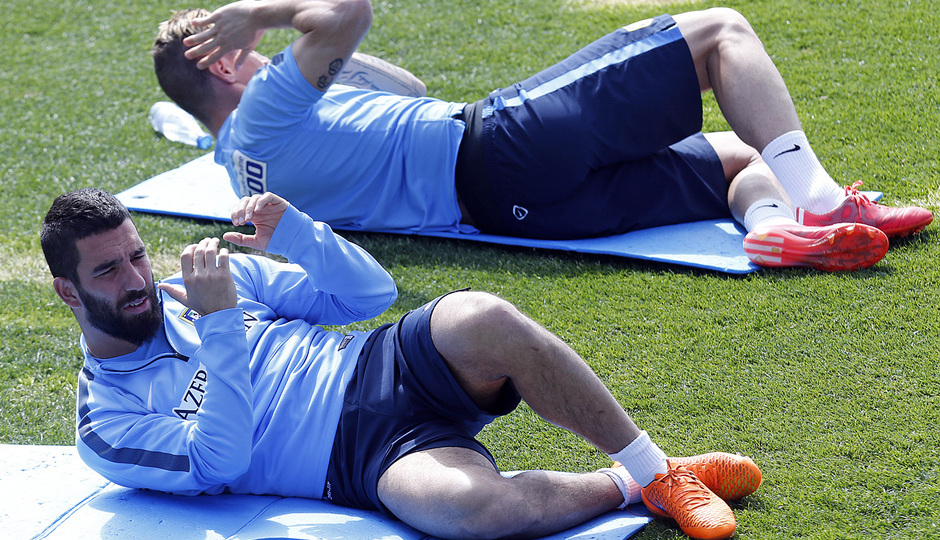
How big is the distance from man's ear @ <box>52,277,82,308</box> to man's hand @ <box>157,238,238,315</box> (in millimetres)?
421

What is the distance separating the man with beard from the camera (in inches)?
96.8

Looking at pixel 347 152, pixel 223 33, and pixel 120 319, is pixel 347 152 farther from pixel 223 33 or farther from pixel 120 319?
pixel 120 319

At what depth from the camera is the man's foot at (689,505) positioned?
7.90 ft

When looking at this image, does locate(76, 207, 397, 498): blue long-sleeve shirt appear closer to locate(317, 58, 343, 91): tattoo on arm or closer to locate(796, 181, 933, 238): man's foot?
locate(317, 58, 343, 91): tattoo on arm

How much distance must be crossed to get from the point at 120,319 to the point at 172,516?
594mm

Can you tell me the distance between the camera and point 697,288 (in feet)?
12.3

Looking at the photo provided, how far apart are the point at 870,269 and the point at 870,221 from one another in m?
0.21

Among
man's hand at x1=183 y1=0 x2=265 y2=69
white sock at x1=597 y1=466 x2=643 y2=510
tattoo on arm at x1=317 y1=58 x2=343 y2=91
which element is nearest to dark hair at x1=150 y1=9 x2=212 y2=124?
man's hand at x1=183 y1=0 x2=265 y2=69

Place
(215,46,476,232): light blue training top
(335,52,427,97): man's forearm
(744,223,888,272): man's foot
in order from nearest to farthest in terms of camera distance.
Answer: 1. (744,223,888,272): man's foot
2. (215,46,476,232): light blue training top
3. (335,52,427,97): man's forearm

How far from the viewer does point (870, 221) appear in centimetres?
374

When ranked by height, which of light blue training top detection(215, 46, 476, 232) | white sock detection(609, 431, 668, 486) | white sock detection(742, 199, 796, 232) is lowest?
white sock detection(609, 431, 668, 486)

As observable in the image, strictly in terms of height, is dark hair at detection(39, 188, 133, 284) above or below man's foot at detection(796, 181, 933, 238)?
above

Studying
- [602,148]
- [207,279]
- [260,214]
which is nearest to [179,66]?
[260,214]

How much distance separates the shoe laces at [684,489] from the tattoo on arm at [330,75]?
247cm
